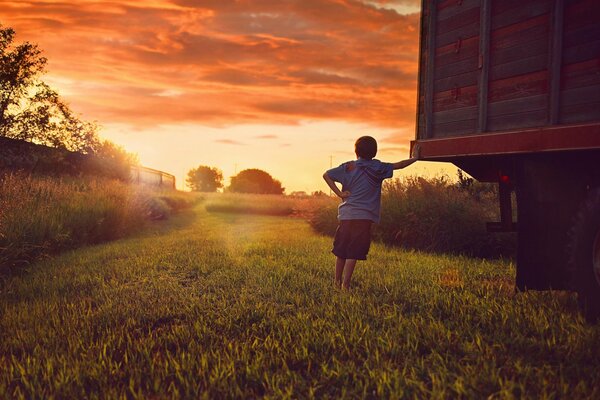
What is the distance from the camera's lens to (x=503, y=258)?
844 cm

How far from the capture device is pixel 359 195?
5383mm

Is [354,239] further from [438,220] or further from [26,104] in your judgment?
[26,104]

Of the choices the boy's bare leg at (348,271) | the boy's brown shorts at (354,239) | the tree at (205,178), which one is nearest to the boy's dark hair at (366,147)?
the boy's brown shorts at (354,239)

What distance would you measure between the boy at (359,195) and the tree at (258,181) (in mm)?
83585

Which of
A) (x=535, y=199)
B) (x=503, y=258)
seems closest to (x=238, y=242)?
(x=503, y=258)

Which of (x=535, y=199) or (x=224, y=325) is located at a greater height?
(x=535, y=199)

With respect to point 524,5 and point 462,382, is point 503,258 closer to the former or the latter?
point 524,5

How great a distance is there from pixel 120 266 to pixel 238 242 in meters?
3.87

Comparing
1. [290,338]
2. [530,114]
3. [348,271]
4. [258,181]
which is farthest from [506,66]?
[258,181]

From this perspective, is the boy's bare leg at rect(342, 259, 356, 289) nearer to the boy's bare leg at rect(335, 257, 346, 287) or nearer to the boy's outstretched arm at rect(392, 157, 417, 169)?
the boy's bare leg at rect(335, 257, 346, 287)

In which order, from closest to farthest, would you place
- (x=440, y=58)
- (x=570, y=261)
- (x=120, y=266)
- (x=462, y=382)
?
(x=462, y=382)
(x=570, y=261)
(x=440, y=58)
(x=120, y=266)

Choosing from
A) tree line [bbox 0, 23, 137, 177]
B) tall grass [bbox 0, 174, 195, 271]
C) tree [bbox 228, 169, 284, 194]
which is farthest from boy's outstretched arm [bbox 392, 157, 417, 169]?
tree [bbox 228, 169, 284, 194]

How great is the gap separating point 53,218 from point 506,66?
8262 mm

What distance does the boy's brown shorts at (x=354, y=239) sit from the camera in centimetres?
534
